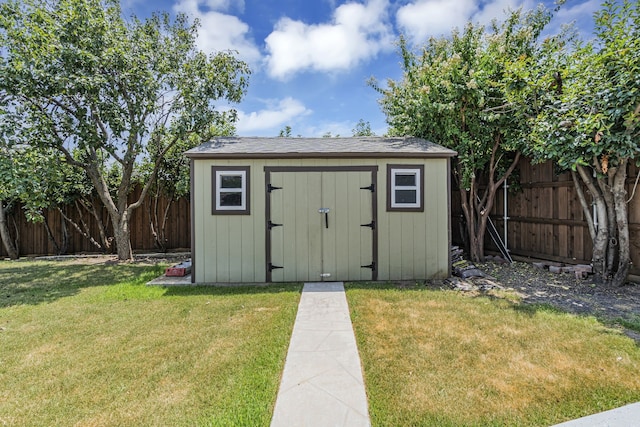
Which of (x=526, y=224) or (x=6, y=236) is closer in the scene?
(x=526, y=224)

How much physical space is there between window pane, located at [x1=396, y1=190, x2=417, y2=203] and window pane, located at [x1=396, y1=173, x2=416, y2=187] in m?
0.12

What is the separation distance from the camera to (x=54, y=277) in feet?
19.9

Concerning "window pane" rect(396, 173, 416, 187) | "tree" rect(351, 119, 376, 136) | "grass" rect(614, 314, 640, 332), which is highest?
"tree" rect(351, 119, 376, 136)

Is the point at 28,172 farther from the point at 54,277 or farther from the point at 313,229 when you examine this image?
the point at 313,229

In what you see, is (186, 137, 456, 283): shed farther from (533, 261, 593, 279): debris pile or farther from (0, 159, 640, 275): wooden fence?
(0, 159, 640, 275): wooden fence

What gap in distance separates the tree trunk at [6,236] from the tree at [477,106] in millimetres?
11160

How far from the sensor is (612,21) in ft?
13.6

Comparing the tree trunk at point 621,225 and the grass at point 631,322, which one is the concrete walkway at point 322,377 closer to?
the grass at point 631,322

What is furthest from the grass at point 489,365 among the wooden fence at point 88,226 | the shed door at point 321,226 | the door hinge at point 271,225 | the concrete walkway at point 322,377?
the wooden fence at point 88,226

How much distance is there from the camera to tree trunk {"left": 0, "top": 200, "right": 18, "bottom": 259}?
27.7ft

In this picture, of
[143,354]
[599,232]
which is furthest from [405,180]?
[143,354]

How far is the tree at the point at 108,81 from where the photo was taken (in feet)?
20.0

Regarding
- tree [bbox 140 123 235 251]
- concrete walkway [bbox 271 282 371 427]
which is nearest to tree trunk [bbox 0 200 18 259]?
tree [bbox 140 123 235 251]

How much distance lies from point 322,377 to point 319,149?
384 cm
